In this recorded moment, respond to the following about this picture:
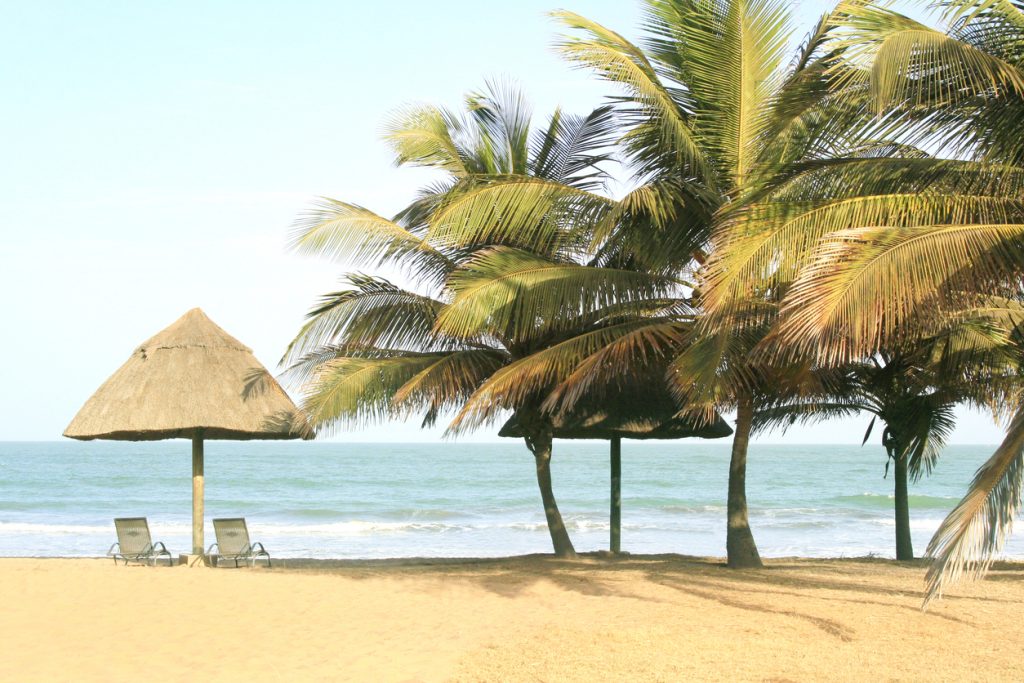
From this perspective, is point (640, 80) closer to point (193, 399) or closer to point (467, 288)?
point (467, 288)

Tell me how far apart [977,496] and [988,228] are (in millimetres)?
1813

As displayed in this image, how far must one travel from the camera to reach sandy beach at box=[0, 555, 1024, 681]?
21.9ft

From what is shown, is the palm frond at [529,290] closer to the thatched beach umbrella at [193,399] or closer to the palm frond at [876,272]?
the thatched beach umbrella at [193,399]

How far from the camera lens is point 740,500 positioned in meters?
10.8

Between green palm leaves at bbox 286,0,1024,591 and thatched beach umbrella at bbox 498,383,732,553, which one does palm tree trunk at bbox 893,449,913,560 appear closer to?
green palm leaves at bbox 286,0,1024,591

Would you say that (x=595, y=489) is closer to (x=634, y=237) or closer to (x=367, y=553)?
(x=367, y=553)

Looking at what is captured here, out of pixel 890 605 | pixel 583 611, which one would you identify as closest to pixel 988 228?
pixel 890 605

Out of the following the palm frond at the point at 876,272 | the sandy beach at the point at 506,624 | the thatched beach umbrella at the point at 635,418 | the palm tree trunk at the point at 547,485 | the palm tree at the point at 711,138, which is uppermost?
the palm tree at the point at 711,138

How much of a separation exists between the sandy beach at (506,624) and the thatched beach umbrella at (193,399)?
1517mm

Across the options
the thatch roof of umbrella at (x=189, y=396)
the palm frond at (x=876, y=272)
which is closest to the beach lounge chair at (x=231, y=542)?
the thatch roof of umbrella at (x=189, y=396)

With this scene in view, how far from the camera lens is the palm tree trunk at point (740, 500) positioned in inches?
420

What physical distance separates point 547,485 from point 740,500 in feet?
8.54

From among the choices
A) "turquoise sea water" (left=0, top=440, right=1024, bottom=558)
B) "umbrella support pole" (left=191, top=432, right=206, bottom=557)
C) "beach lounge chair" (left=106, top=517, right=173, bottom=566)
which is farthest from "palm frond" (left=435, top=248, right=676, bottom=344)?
"turquoise sea water" (left=0, top=440, right=1024, bottom=558)

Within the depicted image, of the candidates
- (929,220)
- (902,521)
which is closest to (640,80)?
Result: (929,220)
